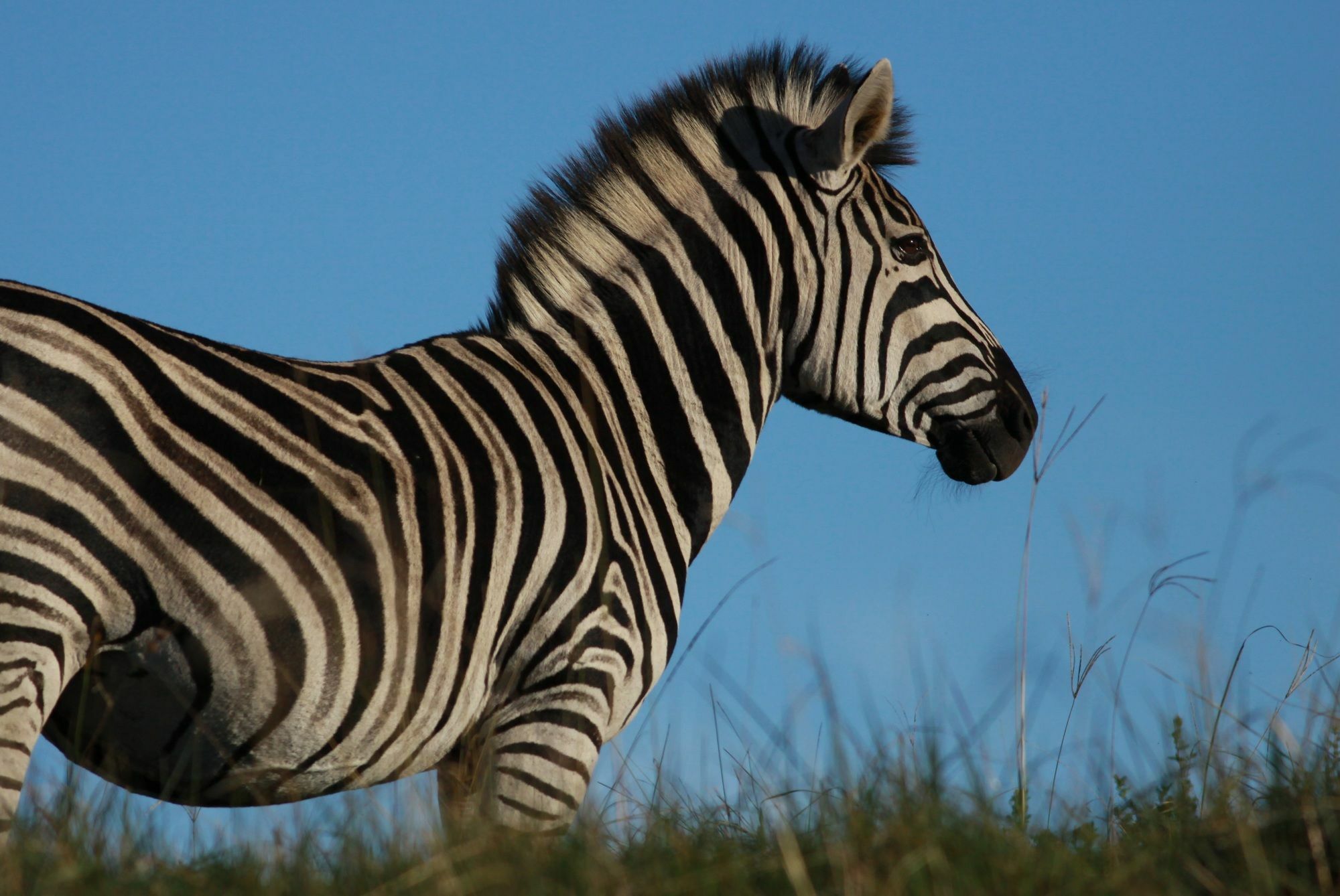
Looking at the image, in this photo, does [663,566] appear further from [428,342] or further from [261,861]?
[261,861]

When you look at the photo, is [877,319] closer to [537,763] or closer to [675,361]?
[675,361]

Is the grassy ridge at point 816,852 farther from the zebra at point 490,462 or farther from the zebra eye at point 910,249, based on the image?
the zebra eye at point 910,249

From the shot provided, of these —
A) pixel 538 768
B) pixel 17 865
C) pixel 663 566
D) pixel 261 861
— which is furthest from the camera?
pixel 663 566

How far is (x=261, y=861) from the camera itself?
10.4 ft

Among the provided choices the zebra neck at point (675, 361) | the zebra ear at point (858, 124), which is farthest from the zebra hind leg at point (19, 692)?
the zebra ear at point (858, 124)

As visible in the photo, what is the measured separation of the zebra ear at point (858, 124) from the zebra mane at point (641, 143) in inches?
11.7

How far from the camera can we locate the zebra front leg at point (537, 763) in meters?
4.24

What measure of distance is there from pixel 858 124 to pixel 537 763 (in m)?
3.14

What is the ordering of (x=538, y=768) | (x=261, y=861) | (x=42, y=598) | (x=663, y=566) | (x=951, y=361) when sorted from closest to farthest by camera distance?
1. (x=261, y=861)
2. (x=42, y=598)
3. (x=538, y=768)
4. (x=663, y=566)
5. (x=951, y=361)

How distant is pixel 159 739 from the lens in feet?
13.0

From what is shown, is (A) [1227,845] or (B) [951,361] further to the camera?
(B) [951,361]

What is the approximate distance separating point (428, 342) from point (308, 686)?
1.58 m

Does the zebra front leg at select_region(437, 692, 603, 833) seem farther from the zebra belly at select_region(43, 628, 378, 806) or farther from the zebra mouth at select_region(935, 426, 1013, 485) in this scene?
the zebra mouth at select_region(935, 426, 1013, 485)

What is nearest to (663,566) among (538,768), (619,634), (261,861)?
(619,634)
